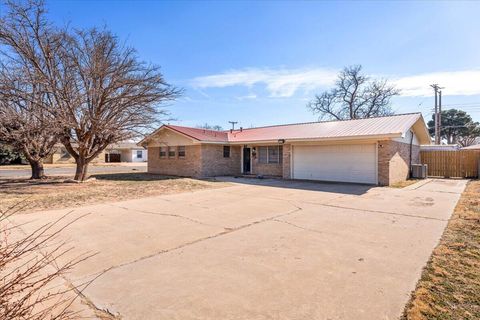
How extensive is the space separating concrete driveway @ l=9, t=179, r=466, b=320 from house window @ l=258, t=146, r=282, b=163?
1009cm

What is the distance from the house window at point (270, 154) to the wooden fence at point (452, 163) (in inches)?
396

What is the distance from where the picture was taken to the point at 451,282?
3562 mm

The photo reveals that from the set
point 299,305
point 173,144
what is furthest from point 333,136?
point 299,305

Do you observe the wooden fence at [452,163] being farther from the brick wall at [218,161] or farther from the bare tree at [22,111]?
the bare tree at [22,111]

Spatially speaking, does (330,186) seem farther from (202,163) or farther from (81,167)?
(81,167)

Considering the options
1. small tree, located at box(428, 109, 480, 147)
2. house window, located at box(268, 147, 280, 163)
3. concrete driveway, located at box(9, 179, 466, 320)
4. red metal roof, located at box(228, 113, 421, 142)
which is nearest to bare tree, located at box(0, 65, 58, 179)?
concrete driveway, located at box(9, 179, 466, 320)

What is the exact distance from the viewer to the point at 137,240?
5.43 meters

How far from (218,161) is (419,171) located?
12.6m

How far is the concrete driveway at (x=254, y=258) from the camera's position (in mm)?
3102

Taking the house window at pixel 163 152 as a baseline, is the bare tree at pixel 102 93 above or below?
above

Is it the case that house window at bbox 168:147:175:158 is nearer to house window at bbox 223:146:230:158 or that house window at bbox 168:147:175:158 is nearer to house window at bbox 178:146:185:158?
house window at bbox 178:146:185:158

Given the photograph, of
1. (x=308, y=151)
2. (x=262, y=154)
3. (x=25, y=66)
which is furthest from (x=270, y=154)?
(x=25, y=66)

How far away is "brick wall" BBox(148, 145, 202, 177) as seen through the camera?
18.8 m

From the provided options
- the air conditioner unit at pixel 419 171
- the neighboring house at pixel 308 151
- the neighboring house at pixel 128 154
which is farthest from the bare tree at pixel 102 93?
the neighboring house at pixel 128 154
